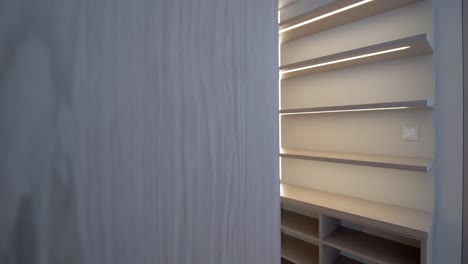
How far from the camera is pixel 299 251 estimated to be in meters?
1.94

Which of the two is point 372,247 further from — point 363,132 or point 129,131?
point 129,131

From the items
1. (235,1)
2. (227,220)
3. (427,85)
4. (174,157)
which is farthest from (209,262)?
(427,85)

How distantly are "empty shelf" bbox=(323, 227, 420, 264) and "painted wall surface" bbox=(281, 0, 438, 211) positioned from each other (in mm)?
305

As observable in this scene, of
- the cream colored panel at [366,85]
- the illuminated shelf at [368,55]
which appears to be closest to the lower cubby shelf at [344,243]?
the cream colored panel at [366,85]

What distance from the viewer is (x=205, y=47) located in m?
0.31

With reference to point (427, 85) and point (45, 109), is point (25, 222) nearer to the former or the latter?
point (45, 109)

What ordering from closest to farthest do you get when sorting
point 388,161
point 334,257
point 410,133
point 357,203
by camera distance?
1. point 388,161
2. point 410,133
3. point 357,203
4. point 334,257

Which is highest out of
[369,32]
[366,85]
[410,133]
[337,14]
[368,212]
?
[337,14]

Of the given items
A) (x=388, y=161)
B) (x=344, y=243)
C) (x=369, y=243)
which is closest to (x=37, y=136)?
(x=388, y=161)

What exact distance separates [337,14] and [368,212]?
4.89 ft

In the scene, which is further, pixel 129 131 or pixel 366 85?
pixel 366 85

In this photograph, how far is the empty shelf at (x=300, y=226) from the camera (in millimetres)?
1812

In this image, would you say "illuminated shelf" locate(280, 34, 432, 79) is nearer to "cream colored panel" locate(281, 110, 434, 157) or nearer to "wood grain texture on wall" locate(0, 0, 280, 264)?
"cream colored panel" locate(281, 110, 434, 157)

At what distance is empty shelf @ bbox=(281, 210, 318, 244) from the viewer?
5.94 ft
